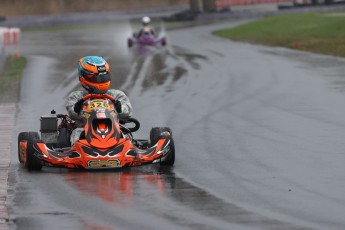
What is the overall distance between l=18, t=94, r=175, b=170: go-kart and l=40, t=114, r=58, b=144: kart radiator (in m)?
0.37

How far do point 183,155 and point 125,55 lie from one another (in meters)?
20.6

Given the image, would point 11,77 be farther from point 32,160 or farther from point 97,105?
point 32,160

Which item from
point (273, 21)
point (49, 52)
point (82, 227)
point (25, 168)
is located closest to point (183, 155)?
point (25, 168)

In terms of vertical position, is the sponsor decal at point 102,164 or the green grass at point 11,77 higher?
the sponsor decal at point 102,164

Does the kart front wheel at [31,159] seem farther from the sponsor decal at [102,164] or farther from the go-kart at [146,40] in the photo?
the go-kart at [146,40]

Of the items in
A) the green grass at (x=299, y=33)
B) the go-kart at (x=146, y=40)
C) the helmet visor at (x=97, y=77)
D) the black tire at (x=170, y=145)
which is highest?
the helmet visor at (x=97, y=77)

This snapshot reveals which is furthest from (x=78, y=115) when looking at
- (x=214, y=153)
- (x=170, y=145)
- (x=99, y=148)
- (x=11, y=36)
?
(x=11, y=36)

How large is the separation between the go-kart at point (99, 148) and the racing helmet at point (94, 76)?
12 centimetres

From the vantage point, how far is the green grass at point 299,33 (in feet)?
114

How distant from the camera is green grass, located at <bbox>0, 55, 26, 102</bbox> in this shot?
73.8ft

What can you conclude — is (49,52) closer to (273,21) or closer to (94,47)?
(94,47)

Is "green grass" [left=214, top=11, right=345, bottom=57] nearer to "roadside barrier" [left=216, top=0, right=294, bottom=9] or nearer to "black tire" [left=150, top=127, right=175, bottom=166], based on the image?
"black tire" [left=150, top=127, right=175, bottom=166]

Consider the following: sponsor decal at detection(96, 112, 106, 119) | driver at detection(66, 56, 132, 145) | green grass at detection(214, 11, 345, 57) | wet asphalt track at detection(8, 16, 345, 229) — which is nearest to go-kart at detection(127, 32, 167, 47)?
green grass at detection(214, 11, 345, 57)

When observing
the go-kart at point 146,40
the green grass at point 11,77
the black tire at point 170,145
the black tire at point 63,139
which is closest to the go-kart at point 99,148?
the black tire at point 170,145
